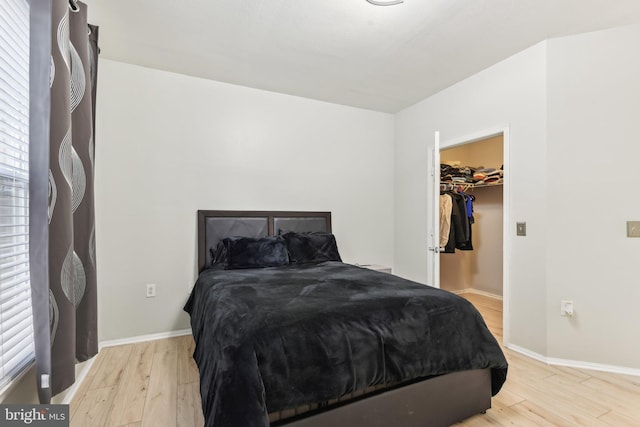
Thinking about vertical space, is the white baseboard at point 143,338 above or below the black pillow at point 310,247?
below

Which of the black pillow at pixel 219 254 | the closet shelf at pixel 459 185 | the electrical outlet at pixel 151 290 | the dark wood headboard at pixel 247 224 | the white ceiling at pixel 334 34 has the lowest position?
the electrical outlet at pixel 151 290

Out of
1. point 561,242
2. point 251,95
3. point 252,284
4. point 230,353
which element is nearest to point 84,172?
point 252,284

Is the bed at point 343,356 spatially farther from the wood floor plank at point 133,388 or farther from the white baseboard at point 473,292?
the white baseboard at point 473,292

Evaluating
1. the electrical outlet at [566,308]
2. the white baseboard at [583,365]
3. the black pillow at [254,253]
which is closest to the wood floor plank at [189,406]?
the black pillow at [254,253]

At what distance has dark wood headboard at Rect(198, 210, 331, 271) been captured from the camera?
10.6 feet

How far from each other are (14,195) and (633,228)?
153 inches

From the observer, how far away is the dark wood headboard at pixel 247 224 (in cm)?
323

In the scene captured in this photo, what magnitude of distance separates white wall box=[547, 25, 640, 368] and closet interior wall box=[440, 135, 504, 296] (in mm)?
1957

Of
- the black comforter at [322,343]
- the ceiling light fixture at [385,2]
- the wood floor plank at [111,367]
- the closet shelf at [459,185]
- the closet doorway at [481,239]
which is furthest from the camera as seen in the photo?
the closet doorway at [481,239]

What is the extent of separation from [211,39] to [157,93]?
3.04 ft

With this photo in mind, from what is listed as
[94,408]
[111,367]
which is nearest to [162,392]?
[94,408]

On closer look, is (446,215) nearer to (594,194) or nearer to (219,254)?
(594,194)

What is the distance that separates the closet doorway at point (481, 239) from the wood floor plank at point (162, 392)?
3578 millimetres

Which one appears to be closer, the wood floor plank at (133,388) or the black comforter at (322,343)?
the black comforter at (322,343)
